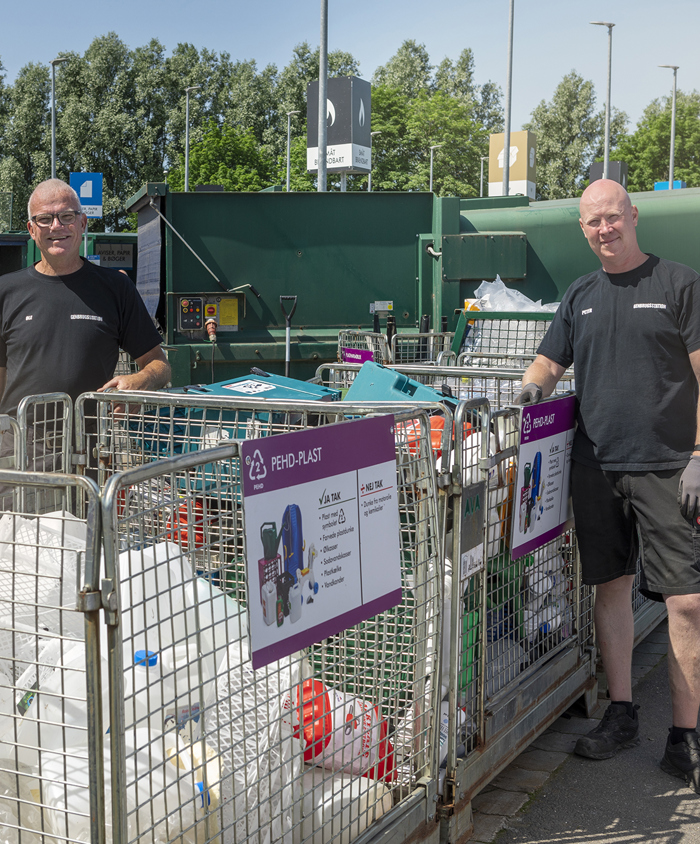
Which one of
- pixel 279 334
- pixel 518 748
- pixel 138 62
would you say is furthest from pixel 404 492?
pixel 138 62

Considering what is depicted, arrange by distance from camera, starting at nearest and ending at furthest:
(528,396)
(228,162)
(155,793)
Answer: (155,793) → (528,396) → (228,162)

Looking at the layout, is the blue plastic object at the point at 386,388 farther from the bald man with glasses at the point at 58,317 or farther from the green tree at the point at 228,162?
the green tree at the point at 228,162

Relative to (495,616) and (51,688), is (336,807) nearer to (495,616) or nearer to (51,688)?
(51,688)

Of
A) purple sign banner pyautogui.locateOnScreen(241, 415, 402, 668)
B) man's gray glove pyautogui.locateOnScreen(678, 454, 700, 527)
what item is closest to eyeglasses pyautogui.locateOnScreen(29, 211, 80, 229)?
purple sign banner pyautogui.locateOnScreen(241, 415, 402, 668)

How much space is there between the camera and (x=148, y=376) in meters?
4.07

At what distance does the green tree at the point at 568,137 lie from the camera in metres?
60.0

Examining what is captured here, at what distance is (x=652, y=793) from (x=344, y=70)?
63774 mm

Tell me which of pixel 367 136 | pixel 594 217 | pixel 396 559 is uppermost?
pixel 367 136

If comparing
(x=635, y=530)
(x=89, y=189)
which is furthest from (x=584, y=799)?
(x=89, y=189)

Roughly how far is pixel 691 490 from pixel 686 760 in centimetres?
105

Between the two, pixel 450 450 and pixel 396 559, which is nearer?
pixel 396 559

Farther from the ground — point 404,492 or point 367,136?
point 367,136

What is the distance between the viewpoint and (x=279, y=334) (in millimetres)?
9820

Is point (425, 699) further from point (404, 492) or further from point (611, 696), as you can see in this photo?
point (611, 696)
